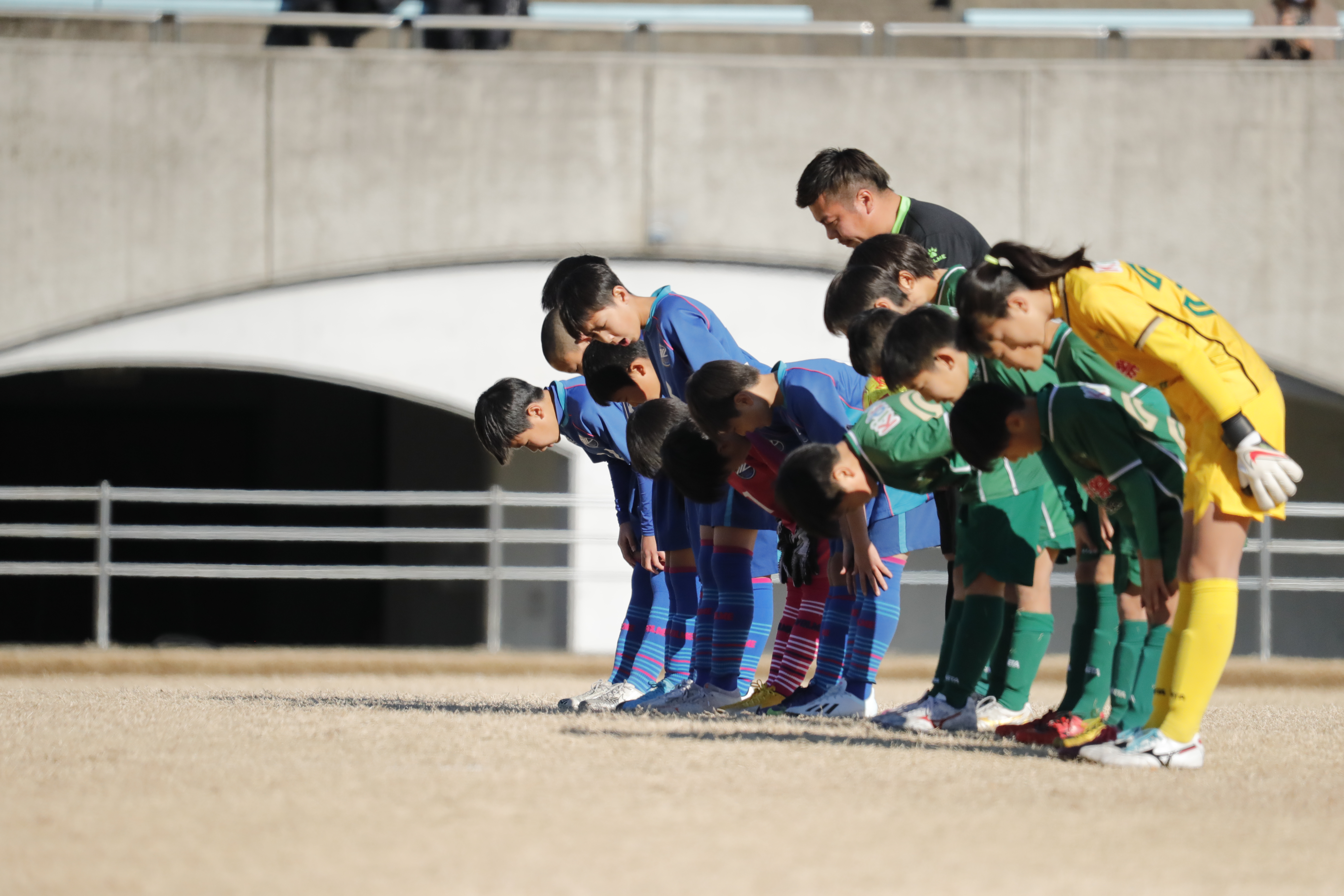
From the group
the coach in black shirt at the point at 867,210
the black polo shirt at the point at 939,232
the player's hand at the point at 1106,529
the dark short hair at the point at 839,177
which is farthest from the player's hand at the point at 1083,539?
the dark short hair at the point at 839,177

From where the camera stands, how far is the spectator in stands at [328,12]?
1158 centimetres

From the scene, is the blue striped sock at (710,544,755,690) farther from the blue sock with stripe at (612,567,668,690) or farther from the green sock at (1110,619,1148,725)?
the green sock at (1110,619,1148,725)

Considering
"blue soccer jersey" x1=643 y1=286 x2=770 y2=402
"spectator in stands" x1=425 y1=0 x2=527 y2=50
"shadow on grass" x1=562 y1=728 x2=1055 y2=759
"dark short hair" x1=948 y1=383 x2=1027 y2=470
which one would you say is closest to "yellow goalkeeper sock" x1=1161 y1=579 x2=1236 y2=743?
"shadow on grass" x1=562 y1=728 x2=1055 y2=759

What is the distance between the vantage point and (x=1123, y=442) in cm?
381

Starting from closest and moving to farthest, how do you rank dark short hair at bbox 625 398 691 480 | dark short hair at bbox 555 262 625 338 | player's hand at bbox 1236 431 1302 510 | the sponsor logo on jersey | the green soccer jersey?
player's hand at bbox 1236 431 1302 510
the green soccer jersey
the sponsor logo on jersey
dark short hair at bbox 625 398 691 480
dark short hair at bbox 555 262 625 338

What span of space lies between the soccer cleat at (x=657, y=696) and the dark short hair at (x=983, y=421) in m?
1.61

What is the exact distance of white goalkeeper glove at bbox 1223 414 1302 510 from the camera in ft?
11.5

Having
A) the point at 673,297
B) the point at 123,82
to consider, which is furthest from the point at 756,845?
the point at 123,82

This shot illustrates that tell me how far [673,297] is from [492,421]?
0.80 metres

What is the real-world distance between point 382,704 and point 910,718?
2.12 m

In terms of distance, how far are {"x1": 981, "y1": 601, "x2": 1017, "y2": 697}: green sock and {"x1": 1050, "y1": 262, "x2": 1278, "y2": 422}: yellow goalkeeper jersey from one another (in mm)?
982

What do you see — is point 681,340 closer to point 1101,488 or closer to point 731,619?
point 731,619

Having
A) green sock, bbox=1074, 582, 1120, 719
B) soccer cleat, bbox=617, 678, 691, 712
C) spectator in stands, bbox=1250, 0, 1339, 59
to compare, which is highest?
spectator in stands, bbox=1250, 0, 1339, 59

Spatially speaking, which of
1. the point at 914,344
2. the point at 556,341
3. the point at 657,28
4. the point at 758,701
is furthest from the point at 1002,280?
the point at 657,28
